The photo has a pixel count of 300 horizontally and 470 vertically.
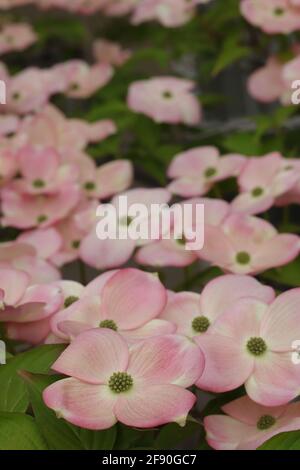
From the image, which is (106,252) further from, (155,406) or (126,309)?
(155,406)

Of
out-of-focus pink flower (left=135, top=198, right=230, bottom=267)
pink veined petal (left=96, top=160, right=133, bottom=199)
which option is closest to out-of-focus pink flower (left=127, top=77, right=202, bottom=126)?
pink veined petal (left=96, top=160, right=133, bottom=199)

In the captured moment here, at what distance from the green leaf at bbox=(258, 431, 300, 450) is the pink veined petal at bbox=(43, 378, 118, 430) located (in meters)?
0.10

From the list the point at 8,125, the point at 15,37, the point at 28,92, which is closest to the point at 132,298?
the point at 8,125

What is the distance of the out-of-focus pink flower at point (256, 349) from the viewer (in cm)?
Answer: 53

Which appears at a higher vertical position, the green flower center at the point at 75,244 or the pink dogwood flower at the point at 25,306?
the pink dogwood flower at the point at 25,306

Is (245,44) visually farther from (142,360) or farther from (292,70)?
(142,360)

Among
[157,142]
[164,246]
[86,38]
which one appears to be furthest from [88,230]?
[86,38]

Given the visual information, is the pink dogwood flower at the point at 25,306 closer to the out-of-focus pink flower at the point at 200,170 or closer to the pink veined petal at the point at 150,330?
the pink veined petal at the point at 150,330

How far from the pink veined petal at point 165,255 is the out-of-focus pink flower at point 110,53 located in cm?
89

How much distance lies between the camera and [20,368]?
56cm

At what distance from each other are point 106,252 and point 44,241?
120mm

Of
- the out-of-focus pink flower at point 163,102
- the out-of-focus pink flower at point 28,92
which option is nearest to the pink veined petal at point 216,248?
the out-of-focus pink flower at point 163,102

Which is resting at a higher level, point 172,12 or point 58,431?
point 172,12

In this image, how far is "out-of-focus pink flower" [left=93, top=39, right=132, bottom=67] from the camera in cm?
156
